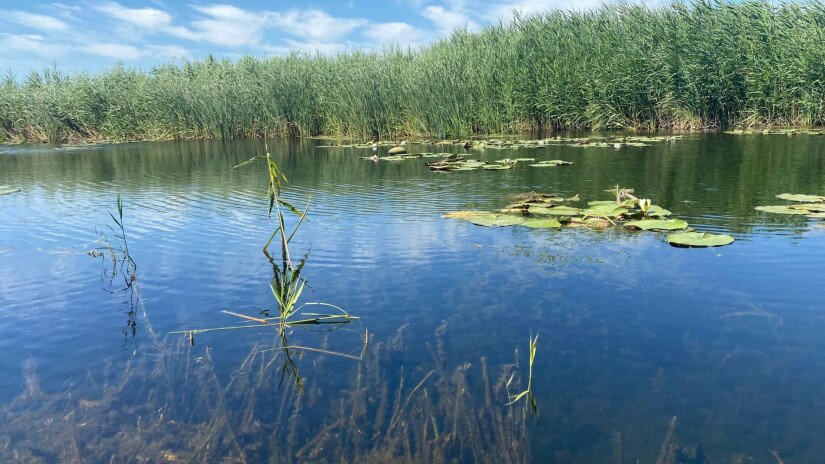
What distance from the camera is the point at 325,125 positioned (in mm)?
22922

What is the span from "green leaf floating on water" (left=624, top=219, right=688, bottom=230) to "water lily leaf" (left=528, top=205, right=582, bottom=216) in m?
0.61

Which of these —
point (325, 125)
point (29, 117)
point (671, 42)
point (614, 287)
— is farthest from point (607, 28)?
point (29, 117)

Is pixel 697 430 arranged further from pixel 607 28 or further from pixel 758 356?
pixel 607 28

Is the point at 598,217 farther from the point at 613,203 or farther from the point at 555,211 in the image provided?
the point at 613,203

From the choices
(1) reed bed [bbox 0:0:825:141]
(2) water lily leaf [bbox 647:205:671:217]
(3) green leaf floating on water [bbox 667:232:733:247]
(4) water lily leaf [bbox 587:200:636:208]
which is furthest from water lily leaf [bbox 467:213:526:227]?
(1) reed bed [bbox 0:0:825:141]

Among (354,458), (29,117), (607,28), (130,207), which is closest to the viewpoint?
(354,458)

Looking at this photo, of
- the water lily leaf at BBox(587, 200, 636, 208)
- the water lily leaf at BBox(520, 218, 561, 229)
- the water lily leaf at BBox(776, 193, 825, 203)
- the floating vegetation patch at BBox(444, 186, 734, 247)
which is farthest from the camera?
the water lily leaf at BBox(776, 193, 825, 203)

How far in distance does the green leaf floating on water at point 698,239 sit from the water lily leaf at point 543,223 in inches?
37.0

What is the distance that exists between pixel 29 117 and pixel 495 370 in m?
28.9

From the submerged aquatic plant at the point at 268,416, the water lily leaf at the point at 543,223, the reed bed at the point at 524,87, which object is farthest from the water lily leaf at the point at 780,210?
the reed bed at the point at 524,87

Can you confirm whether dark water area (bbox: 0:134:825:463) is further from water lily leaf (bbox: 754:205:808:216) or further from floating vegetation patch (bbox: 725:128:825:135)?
floating vegetation patch (bbox: 725:128:825:135)

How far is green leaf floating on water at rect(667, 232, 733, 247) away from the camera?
4.39m

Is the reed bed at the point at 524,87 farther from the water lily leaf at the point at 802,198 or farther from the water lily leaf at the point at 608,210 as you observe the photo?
the water lily leaf at the point at 608,210

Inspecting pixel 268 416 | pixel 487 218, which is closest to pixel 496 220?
pixel 487 218
